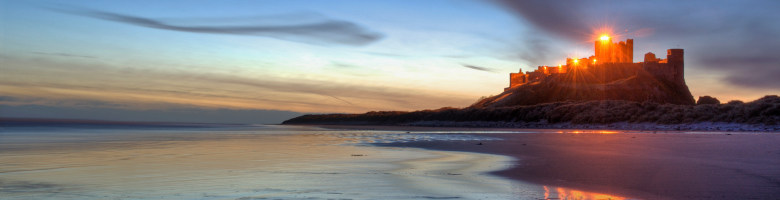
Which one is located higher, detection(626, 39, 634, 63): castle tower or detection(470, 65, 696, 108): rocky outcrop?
detection(626, 39, 634, 63): castle tower

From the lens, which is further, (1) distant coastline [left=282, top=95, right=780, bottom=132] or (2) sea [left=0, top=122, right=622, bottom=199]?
(1) distant coastline [left=282, top=95, right=780, bottom=132]

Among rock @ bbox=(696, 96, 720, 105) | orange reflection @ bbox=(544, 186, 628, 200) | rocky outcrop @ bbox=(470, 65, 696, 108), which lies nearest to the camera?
orange reflection @ bbox=(544, 186, 628, 200)

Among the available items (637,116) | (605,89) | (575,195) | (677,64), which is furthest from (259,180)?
(677,64)

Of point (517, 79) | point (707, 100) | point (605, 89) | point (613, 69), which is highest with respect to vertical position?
point (613, 69)

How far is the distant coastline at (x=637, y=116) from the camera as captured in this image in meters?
29.8

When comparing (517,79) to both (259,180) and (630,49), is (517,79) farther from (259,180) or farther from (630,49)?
(259,180)

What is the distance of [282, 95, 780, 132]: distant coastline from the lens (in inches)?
1174

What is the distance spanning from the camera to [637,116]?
39.9m

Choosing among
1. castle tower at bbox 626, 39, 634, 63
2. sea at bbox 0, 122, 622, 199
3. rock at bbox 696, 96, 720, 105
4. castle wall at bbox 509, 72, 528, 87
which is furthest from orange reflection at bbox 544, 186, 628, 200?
castle tower at bbox 626, 39, 634, 63

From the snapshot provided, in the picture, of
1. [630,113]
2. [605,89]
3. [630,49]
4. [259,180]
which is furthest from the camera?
[630,49]

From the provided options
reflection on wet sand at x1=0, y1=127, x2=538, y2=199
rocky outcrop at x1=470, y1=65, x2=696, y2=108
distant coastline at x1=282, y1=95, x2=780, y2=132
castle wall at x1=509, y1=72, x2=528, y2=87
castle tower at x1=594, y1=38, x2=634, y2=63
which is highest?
castle tower at x1=594, y1=38, x2=634, y2=63

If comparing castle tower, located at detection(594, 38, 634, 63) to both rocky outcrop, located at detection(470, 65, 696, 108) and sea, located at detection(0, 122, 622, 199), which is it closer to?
rocky outcrop, located at detection(470, 65, 696, 108)

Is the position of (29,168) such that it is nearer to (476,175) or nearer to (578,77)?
(476,175)

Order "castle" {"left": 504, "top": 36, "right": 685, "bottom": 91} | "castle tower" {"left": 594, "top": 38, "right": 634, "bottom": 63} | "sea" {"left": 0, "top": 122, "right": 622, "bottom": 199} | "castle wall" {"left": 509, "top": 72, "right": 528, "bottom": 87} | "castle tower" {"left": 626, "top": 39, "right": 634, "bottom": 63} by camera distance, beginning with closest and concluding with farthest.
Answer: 1. "sea" {"left": 0, "top": 122, "right": 622, "bottom": 199}
2. "castle" {"left": 504, "top": 36, "right": 685, "bottom": 91}
3. "castle tower" {"left": 594, "top": 38, "right": 634, "bottom": 63}
4. "castle tower" {"left": 626, "top": 39, "right": 634, "bottom": 63}
5. "castle wall" {"left": 509, "top": 72, "right": 528, "bottom": 87}
